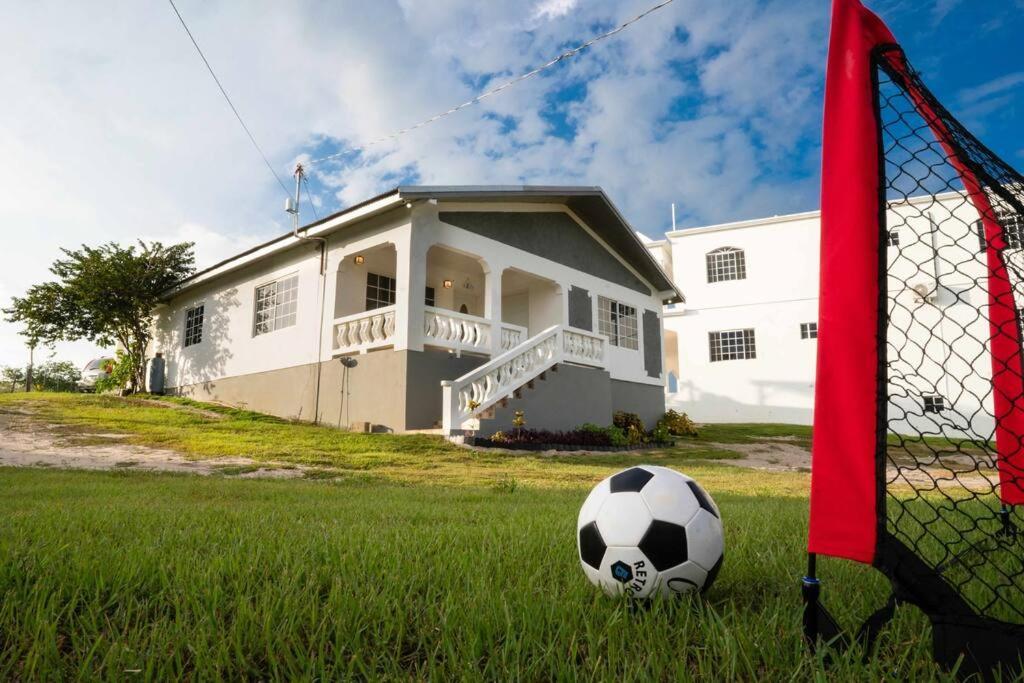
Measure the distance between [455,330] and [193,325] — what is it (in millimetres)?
11006

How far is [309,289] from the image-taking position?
51.5 ft

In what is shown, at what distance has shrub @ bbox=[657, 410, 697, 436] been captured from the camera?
1967cm

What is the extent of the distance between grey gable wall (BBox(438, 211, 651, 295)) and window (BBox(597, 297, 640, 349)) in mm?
848

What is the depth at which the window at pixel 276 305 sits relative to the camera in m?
16.4

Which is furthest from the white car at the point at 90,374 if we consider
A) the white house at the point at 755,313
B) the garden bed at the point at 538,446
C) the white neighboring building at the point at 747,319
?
the white house at the point at 755,313

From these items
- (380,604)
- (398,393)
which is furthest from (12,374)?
(380,604)

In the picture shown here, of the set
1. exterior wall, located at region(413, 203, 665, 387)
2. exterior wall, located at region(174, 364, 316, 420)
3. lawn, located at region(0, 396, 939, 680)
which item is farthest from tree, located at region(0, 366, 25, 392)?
lawn, located at region(0, 396, 939, 680)

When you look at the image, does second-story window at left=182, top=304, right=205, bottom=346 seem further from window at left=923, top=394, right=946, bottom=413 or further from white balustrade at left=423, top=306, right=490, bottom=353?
window at left=923, top=394, right=946, bottom=413

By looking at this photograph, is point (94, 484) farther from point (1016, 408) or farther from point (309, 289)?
point (309, 289)

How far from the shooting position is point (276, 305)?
17.0 metres

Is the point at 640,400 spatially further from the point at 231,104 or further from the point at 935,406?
the point at 935,406

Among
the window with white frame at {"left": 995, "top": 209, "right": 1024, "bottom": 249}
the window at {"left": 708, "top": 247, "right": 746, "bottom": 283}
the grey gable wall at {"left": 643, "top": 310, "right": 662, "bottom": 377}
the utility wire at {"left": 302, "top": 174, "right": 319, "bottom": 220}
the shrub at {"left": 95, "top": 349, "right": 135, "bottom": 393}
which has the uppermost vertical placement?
the window at {"left": 708, "top": 247, "right": 746, "bottom": 283}

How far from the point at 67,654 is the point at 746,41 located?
50.9ft

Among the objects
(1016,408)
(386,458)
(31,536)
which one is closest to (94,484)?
(31,536)
